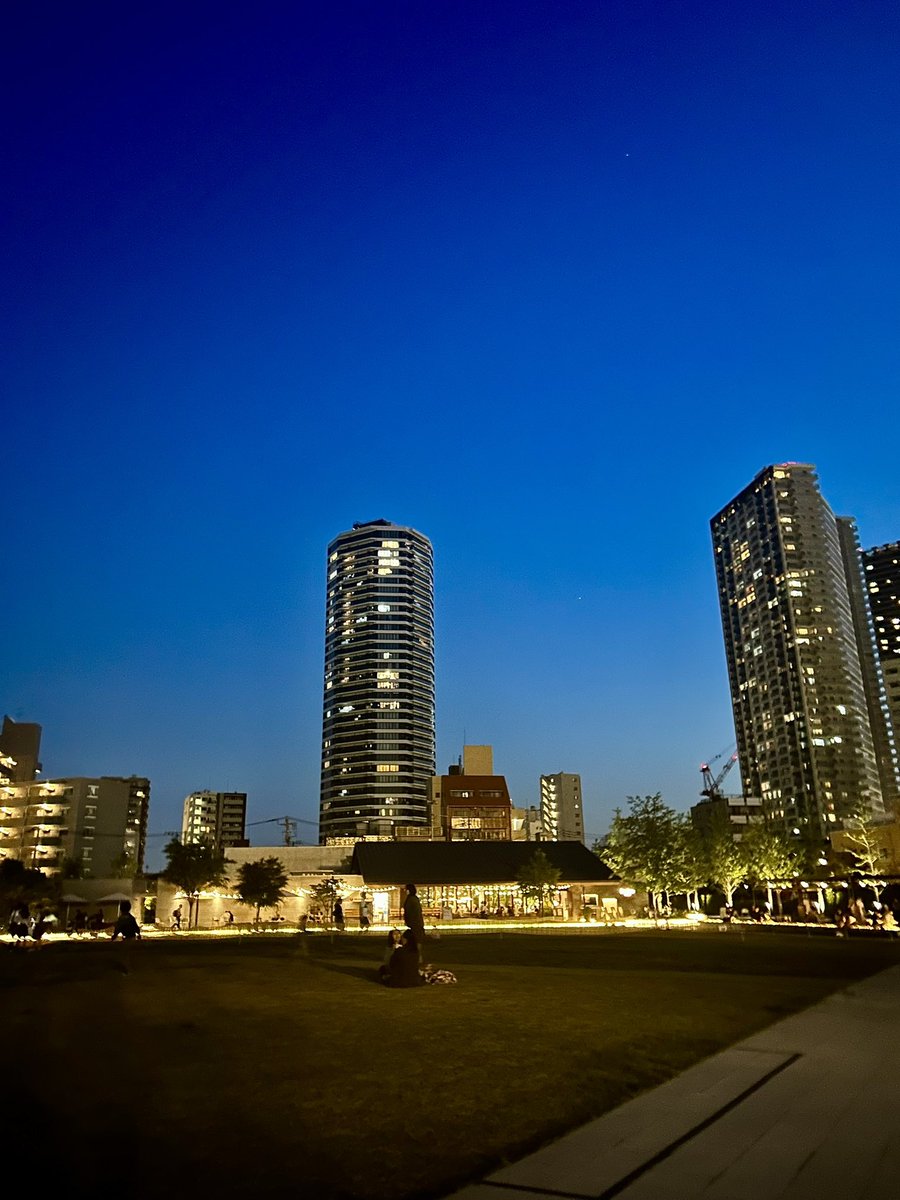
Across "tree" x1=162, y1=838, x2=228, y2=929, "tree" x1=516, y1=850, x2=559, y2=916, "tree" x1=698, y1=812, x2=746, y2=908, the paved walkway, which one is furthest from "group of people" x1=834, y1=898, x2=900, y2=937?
"tree" x1=162, y1=838, x2=228, y2=929

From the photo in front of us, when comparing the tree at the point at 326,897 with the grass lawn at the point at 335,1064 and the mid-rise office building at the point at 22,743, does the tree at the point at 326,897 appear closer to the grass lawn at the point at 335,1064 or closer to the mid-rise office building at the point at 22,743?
the grass lawn at the point at 335,1064

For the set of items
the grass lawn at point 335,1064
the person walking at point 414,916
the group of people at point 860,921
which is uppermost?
the person walking at point 414,916

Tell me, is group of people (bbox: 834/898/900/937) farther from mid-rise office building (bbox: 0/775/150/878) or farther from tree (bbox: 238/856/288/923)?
mid-rise office building (bbox: 0/775/150/878)

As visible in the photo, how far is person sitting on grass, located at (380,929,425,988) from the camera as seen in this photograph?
16359 mm

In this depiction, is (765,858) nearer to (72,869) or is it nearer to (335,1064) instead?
(335,1064)

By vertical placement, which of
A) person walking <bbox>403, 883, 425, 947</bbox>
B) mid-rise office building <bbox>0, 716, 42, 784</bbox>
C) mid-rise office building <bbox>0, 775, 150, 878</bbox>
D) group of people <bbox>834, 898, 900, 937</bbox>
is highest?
mid-rise office building <bbox>0, 716, 42, 784</bbox>

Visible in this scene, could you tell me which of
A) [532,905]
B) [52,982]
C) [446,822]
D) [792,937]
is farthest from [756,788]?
[52,982]

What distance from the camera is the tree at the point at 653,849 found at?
2148 inches

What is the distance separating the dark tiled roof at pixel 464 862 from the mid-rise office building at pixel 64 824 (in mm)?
76819

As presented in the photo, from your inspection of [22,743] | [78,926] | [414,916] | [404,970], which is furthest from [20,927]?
[22,743]

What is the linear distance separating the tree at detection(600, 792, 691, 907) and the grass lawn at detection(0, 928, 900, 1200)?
119 ft

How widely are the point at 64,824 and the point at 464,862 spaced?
9317 cm

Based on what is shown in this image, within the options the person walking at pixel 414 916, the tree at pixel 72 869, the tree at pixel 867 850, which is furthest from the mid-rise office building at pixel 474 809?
the person walking at pixel 414 916

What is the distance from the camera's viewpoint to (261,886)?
59.9m
